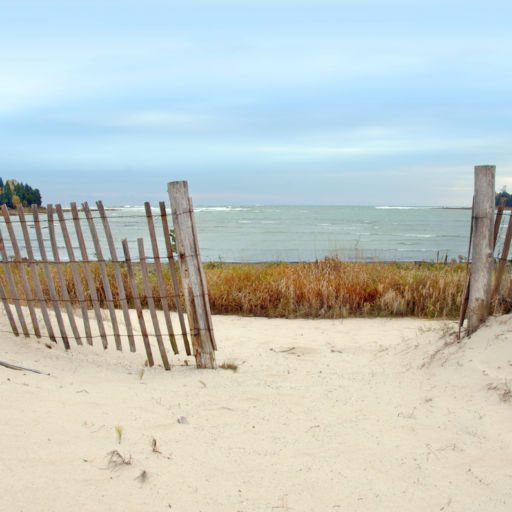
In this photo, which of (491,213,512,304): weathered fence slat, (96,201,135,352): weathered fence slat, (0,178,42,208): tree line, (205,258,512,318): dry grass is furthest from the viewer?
(0,178,42,208): tree line

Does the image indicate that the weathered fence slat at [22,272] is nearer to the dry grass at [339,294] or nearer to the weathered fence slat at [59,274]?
the weathered fence slat at [59,274]

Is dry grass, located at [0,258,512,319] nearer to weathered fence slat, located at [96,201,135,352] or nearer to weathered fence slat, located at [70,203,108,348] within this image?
weathered fence slat, located at [70,203,108,348]

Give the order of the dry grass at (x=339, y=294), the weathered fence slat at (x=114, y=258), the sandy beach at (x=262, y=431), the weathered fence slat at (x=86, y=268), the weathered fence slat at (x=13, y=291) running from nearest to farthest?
the sandy beach at (x=262, y=431), the weathered fence slat at (x=114, y=258), the weathered fence slat at (x=86, y=268), the weathered fence slat at (x=13, y=291), the dry grass at (x=339, y=294)

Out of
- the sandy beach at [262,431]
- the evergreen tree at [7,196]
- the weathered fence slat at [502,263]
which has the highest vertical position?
the evergreen tree at [7,196]

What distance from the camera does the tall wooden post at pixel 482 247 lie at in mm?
4141

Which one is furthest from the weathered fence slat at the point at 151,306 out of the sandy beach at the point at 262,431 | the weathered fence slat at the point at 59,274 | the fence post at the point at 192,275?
the weathered fence slat at the point at 59,274

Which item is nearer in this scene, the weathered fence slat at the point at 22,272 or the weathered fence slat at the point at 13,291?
the weathered fence slat at the point at 22,272

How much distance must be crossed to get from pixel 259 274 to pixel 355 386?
4059 millimetres

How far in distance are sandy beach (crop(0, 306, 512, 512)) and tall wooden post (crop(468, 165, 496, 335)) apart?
19cm

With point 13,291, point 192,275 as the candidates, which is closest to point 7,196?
point 13,291

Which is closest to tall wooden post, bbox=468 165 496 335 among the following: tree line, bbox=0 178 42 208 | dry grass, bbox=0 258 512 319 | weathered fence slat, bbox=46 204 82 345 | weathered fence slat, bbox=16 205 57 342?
dry grass, bbox=0 258 512 319

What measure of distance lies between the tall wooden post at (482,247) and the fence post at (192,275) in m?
2.39

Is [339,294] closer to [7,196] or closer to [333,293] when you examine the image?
[333,293]

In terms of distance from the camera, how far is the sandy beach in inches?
92.6
